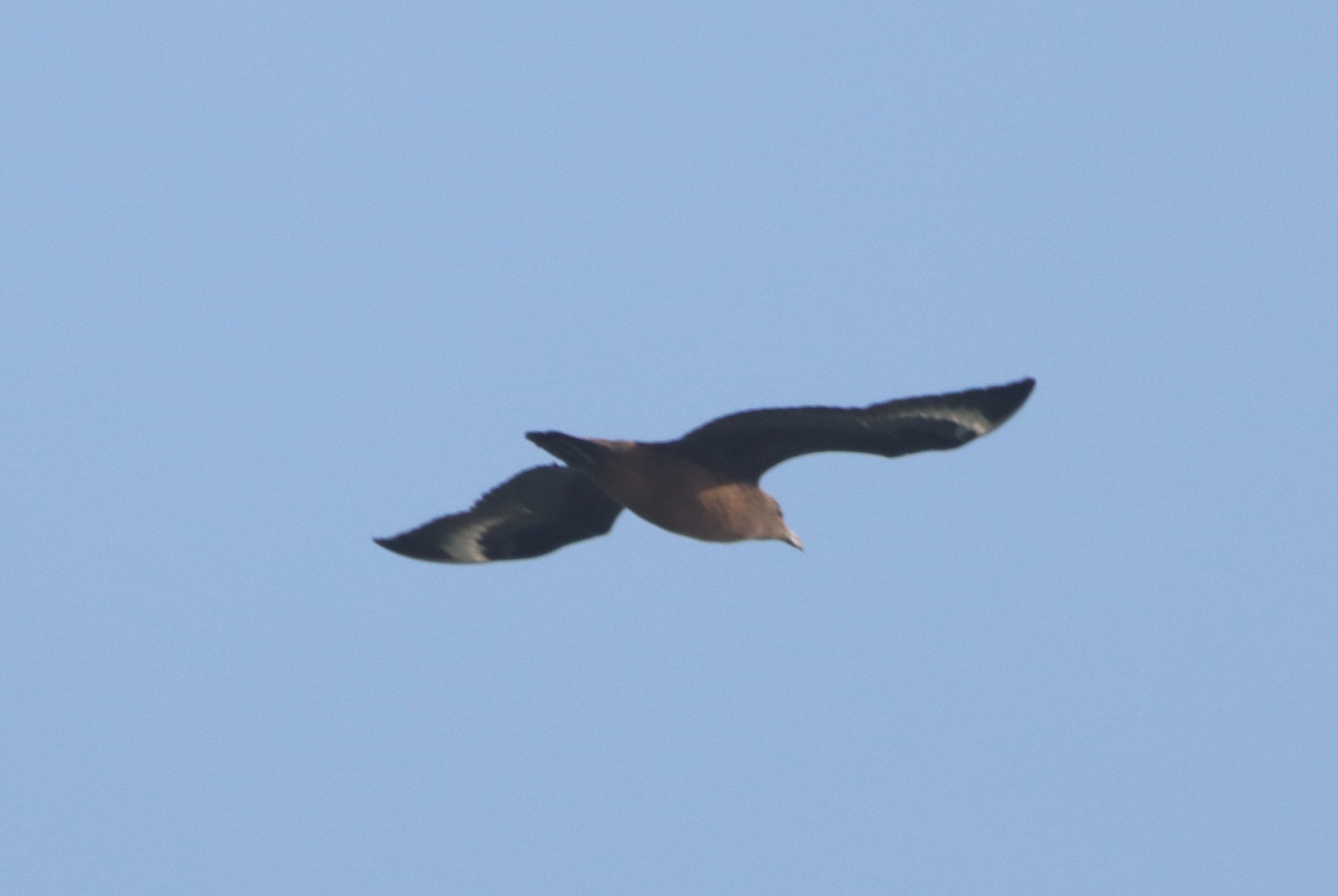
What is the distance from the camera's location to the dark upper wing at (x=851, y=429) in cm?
1028

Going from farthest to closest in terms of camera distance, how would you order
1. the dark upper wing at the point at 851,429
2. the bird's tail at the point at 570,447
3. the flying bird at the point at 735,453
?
the bird's tail at the point at 570,447 → the flying bird at the point at 735,453 → the dark upper wing at the point at 851,429

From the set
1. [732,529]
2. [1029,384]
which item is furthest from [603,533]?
[1029,384]

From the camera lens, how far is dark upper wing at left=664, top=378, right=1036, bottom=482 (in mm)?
10281

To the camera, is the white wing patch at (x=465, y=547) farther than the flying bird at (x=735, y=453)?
Yes

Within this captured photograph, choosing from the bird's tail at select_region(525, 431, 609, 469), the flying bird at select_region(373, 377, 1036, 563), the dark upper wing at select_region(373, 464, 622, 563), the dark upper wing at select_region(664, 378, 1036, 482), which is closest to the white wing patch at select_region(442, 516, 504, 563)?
the dark upper wing at select_region(373, 464, 622, 563)

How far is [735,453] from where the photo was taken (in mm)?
11195

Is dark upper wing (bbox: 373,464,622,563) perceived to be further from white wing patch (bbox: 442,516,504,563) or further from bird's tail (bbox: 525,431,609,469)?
bird's tail (bbox: 525,431,609,469)

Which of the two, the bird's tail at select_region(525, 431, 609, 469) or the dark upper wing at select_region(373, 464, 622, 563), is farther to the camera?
the dark upper wing at select_region(373, 464, 622, 563)

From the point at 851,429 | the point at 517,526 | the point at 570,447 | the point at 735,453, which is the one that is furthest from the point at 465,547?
the point at 851,429

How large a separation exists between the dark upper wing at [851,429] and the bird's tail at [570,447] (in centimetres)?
46

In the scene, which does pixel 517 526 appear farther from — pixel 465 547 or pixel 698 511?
pixel 698 511

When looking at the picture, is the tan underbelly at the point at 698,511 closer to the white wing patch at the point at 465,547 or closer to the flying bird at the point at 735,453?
the flying bird at the point at 735,453

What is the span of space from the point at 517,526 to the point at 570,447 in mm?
1732

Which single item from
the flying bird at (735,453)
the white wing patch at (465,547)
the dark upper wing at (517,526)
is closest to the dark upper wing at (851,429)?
the flying bird at (735,453)
